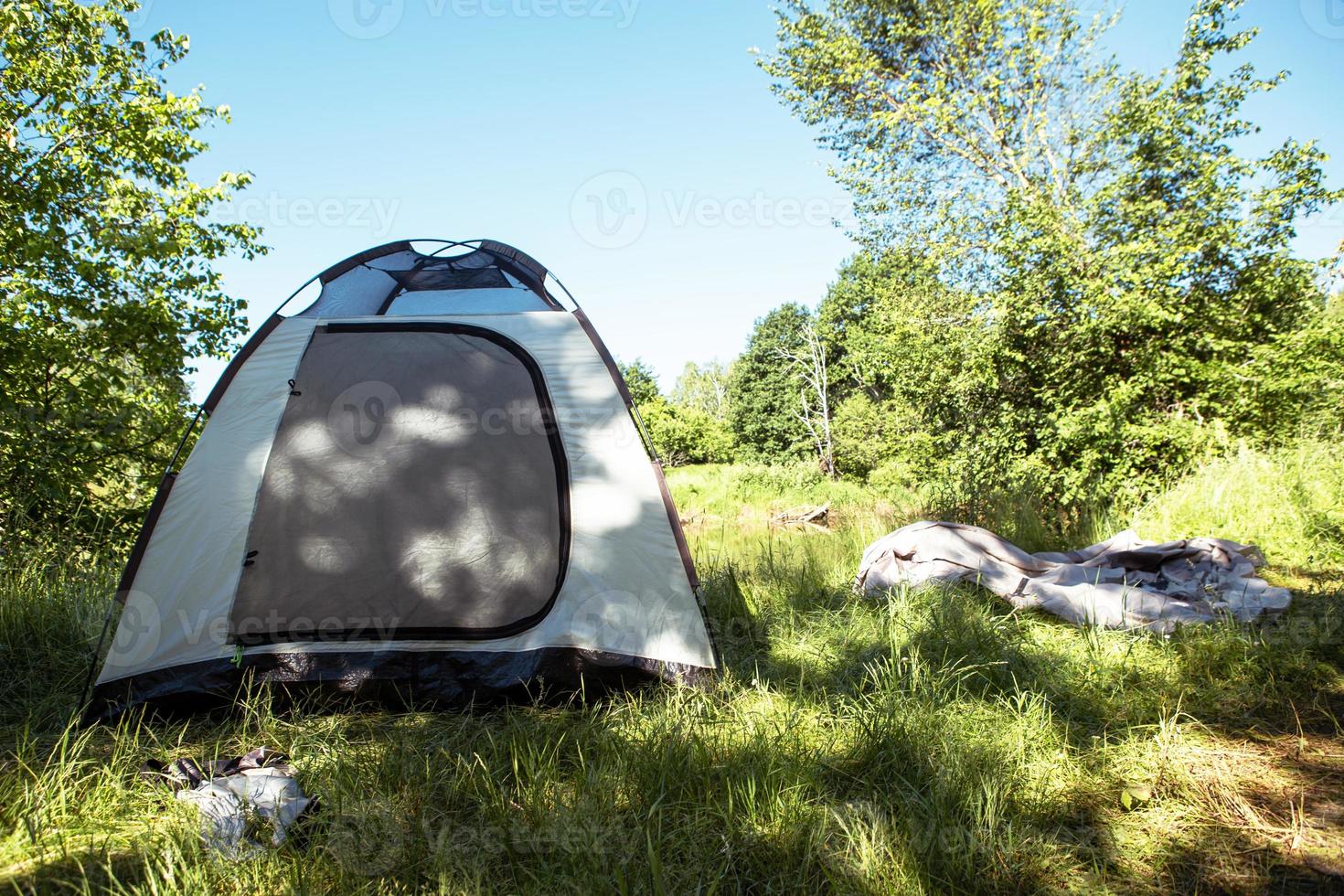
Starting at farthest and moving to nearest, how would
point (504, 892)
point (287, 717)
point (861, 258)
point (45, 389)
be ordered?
point (861, 258) → point (45, 389) → point (287, 717) → point (504, 892)

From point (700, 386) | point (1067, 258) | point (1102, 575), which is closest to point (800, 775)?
point (1102, 575)

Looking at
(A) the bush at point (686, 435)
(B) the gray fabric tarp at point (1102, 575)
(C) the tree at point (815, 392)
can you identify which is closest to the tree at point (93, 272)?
(B) the gray fabric tarp at point (1102, 575)

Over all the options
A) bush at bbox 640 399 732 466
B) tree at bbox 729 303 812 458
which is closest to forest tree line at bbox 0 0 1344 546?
tree at bbox 729 303 812 458

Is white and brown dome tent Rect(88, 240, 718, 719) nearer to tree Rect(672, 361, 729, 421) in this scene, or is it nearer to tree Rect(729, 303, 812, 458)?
tree Rect(729, 303, 812, 458)

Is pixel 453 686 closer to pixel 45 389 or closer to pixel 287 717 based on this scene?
pixel 287 717

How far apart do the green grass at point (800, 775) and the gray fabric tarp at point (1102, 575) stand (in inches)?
9.4

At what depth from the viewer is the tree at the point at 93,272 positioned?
4.73m

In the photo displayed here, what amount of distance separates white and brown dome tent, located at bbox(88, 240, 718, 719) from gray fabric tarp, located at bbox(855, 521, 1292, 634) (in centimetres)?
171

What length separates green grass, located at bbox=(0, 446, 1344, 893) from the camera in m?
1.61

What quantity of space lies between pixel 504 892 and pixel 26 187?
7225mm

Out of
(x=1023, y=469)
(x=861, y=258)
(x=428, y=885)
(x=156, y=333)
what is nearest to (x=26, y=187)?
(x=156, y=333)

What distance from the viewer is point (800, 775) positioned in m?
1.93

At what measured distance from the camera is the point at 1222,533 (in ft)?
15.1
